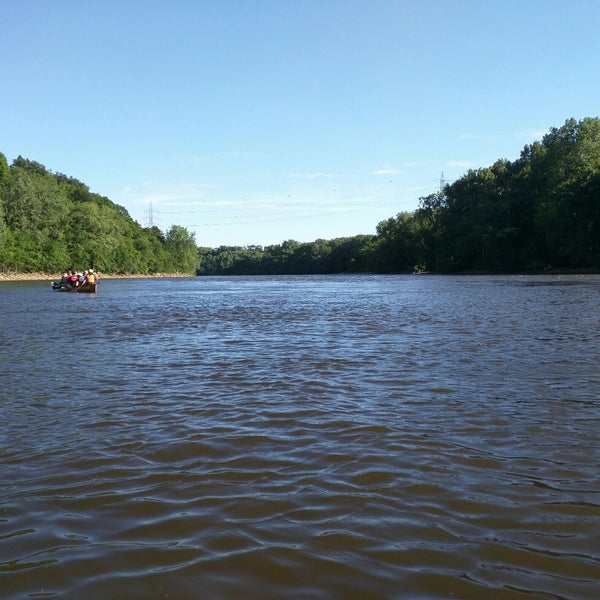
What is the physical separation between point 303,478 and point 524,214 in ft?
314

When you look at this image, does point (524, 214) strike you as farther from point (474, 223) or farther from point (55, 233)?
point (55, 233)

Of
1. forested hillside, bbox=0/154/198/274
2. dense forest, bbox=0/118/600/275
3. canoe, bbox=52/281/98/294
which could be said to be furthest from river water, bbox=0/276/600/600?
dense forest, bbox=0/118/600/275

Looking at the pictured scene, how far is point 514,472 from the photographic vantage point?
485cm

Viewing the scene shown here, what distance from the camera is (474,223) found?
96.8m

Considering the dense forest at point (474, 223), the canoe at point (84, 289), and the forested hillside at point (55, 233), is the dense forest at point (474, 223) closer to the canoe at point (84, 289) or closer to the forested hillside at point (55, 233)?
the forested hillside at point (55, 233)

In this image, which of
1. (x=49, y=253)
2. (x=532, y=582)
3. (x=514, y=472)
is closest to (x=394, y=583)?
(x=532, y=582)

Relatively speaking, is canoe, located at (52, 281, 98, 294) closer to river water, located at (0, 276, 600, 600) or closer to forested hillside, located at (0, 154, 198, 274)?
forested hillside, located at (0, 154, 198, 274)

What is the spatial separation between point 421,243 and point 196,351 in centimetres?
11636

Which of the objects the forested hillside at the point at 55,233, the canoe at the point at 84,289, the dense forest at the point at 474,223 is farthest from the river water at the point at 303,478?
the dense forest at the point at 474,223

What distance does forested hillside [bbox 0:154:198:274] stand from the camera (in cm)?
9218

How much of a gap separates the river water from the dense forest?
7288 cm

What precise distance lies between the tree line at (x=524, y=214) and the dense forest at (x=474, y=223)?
17cm

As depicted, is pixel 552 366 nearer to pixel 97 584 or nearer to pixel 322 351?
pixel 322 351

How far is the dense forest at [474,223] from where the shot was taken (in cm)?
7561
